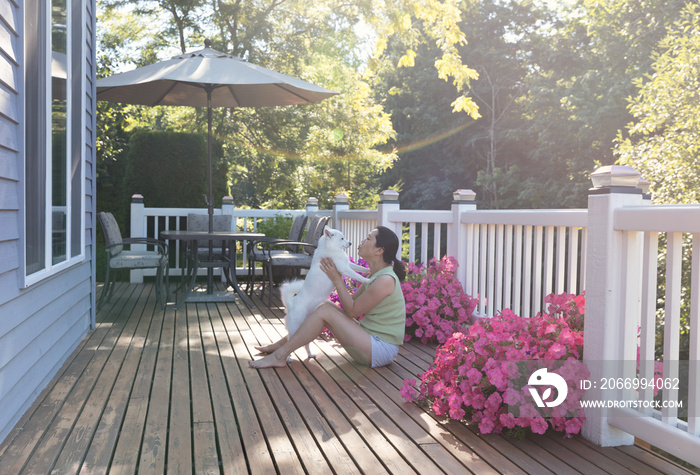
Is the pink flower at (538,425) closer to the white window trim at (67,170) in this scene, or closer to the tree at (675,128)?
the white window trim at (67,170)

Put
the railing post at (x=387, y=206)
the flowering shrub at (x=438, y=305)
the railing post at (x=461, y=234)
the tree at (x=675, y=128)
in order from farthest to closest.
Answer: the tree at (x=675, y=128)
the railing post at (x=387, y=206)
the railing post at (x=461, y=234)
the flowering shrub at (x=438, y=305)

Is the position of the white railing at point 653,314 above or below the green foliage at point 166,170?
below

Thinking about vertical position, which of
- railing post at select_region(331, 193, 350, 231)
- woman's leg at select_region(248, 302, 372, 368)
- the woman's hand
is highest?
railing post at select_region(331, 193, 350, 231)

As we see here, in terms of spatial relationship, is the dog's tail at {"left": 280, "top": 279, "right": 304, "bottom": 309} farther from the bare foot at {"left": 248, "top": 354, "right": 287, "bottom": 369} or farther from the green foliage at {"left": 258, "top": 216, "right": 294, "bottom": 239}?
the green foliage at {"left": 258, "top": 216, "right": 294, "bottom": 239}

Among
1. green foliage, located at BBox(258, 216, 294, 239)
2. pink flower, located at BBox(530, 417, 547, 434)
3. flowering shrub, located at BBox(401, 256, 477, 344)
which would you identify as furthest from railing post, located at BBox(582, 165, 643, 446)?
green foliage, located at BBox(258, 216, 294, 239)

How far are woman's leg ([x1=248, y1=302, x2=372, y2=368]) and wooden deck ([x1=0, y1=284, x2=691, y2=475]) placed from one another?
0.09 metres

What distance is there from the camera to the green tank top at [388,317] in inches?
145

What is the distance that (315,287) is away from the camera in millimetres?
3729

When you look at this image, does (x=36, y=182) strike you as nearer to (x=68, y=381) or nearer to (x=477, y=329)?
(x=68, y=381)

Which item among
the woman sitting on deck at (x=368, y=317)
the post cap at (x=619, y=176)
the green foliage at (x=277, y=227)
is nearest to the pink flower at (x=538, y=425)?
the post cap at (x=619, y=176)

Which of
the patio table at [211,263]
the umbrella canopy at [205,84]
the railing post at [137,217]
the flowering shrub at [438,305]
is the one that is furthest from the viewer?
the railing post at [137,217]

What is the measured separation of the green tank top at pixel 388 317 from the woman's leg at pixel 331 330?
0.33ft

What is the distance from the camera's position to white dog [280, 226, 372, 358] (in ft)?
12.1

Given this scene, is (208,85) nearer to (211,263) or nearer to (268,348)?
(211,263)
